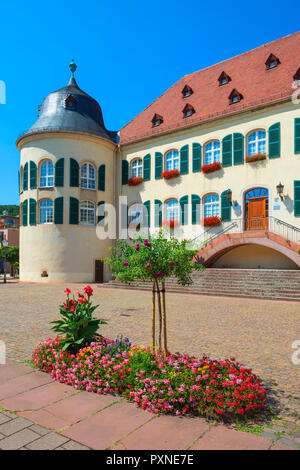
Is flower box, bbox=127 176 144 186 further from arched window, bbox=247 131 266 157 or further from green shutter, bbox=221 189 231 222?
arched window, bbox=247 131 266 157

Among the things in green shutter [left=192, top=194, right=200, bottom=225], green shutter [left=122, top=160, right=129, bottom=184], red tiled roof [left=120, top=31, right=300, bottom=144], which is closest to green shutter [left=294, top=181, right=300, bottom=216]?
red tiled roof [left=120, top=31, right=300, bottom=144]

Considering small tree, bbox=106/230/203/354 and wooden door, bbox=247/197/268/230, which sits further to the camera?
wooden door, bbox=247/197/268/230

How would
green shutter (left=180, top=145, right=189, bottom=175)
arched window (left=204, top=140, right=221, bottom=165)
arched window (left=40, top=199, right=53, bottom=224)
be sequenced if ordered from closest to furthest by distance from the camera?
arched window (left=204, top=140, right=221, bottom=165) → green shutter (left=180, top=145, right=189, bottom=175) → arched window (left=40, top=199, right=53, bottom=224)

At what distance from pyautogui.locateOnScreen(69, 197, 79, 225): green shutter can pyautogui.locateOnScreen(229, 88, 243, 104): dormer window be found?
11571 mm

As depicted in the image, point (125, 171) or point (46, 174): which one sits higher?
point (125, 171)

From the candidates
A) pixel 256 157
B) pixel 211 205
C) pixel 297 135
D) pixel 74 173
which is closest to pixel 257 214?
pixel 211 205

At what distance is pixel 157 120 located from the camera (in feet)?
78.4

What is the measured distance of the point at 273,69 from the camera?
20562 millimetres

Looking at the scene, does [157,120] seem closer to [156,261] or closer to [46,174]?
[46,174]

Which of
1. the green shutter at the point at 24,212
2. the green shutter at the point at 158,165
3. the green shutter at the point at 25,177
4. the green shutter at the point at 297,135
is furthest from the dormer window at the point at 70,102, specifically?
the green shutter at the point at 297,135

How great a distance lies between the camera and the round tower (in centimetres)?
2264

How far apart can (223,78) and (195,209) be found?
9187 millimetres

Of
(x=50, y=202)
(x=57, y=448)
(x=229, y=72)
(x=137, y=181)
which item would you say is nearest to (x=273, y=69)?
(x=229, y=72)
